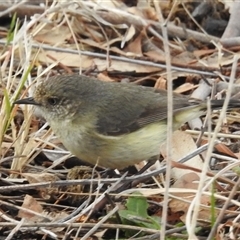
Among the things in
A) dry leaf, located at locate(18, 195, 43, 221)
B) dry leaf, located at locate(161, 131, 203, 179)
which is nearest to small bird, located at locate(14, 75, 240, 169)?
dry leaf, located at locate(161, 131, 203, 179)

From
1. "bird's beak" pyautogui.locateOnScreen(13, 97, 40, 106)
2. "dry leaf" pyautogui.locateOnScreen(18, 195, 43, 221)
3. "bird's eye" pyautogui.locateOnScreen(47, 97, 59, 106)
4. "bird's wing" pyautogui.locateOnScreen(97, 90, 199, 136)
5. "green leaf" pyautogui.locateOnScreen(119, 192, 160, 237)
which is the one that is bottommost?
"dry leaf" pyautogui.locateOnScreen(18, 195, 43, 221)

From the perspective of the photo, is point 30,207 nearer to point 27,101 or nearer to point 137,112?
point 27,101

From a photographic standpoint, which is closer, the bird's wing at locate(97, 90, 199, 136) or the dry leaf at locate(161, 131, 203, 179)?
the dry leaf at locate(161, 131, 203, 179)

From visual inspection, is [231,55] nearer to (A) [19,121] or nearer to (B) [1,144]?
(A) [19,121]

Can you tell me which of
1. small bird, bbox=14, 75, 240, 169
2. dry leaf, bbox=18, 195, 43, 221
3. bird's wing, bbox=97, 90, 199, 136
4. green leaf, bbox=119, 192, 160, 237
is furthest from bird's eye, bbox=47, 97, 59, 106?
green leaf, bbox=119, 192, 160, 237

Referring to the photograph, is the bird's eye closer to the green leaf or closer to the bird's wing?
the bird's wing

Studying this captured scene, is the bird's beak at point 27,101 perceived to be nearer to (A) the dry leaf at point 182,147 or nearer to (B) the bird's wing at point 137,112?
(B) the bird's wing at point 137,112

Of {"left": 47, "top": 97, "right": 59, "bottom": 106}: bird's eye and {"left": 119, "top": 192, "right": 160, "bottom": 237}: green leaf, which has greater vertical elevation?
{"left": 47, "top": 97, "right": 59, "bottom": 106}: bird's eye

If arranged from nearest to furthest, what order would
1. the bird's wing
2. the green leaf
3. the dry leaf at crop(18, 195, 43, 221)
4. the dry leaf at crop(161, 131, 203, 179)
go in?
the green leaf → the dry leaf at crop(18, 195, 43, 221) → the dry leaf at crop(161, 131, 203, 179) → the bird's wing

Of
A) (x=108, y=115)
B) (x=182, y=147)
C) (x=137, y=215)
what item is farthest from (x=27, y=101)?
(x=137, y=215)

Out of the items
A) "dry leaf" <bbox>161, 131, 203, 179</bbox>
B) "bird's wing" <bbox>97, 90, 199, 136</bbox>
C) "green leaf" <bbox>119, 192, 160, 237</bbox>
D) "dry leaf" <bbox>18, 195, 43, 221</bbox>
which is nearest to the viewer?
"green leaf" <bbox>119, 192, 160, 237</bbox>
